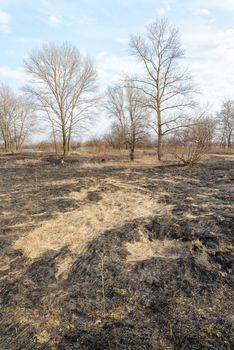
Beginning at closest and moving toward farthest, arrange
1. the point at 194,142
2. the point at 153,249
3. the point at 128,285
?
the point at 128,285 → the point at 153,249 → the point at 194,142

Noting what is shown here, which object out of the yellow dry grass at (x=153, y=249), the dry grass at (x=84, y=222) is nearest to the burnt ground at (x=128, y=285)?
the yellow dry grass at (x=153, y=249)

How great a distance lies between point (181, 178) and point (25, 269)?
816cm

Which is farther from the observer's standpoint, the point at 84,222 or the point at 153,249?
the point at 84,222

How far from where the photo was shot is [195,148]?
14.2m

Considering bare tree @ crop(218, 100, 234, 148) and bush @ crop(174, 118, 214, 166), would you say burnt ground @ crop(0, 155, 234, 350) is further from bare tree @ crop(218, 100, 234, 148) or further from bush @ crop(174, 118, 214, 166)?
bare tree @ crop(218, 100, 234, 148)

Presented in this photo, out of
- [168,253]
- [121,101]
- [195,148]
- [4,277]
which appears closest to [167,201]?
[168,253]

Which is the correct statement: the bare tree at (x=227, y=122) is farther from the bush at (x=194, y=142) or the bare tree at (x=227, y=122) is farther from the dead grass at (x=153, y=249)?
the dead grass at (x=153, y=249)

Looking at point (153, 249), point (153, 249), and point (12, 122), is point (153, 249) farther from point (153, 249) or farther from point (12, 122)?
point (12, 122)

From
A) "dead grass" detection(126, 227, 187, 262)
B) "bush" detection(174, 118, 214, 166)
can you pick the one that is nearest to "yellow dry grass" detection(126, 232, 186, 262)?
"dead grass" detection(126, 227, 187, 262)

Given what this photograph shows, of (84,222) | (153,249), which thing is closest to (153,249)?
(153,249)

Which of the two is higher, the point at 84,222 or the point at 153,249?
the point at 84,222

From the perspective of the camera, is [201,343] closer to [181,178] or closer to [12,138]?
[181,178]

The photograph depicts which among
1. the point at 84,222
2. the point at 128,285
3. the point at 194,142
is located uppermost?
the point at 194,142

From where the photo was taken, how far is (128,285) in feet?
11.9
